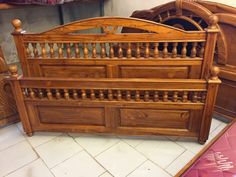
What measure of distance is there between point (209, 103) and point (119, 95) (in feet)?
1.96

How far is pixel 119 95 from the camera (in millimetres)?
1489

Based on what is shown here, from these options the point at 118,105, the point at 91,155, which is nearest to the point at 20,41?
the point at 118,105

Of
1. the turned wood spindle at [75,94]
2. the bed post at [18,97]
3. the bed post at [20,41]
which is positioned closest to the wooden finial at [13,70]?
the bed post at [18,97]

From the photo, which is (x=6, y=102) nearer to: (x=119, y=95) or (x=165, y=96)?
(x=119, y=95)

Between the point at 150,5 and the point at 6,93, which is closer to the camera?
the point at 6,93

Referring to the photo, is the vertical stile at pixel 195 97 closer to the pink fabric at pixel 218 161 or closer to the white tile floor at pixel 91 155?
the white tile floor at pixel 91 155

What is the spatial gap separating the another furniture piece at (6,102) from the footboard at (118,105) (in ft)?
0.76

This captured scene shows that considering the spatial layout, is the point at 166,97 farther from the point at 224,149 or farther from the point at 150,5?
the point at 150,5

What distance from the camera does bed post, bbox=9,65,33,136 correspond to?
1488 millimetres

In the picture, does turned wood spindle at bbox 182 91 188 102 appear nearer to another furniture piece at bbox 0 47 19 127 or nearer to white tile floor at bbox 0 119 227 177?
white tile floor at bbox 0 119 227 177

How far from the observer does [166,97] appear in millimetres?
1456

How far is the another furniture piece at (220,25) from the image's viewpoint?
1.52m

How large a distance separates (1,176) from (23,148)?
0.26 metres

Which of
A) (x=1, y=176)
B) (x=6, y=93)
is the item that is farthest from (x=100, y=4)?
(x=1, y=176)
